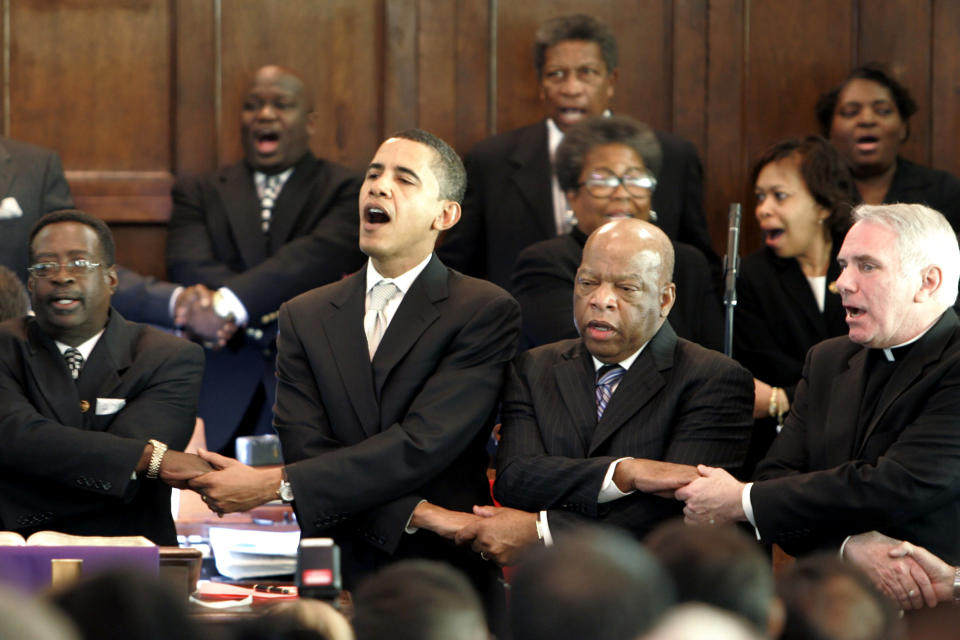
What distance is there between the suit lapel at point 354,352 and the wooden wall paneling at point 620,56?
2332 mm

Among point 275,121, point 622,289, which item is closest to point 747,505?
point 622,289

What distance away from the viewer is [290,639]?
154 cm

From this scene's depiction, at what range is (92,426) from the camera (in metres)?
3.73

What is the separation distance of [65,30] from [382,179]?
8.20 feet

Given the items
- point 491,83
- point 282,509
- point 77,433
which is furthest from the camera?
point 491,83

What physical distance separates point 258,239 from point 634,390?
2.25 m

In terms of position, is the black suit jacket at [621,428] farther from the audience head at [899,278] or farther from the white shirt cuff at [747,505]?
the audience head at [899,278]

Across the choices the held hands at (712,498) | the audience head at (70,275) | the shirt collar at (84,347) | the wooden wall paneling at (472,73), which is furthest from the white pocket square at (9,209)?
the held hands at (712,498)

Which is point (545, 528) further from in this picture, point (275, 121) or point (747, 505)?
point (275, 121)

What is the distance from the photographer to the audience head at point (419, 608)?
1.52 metres

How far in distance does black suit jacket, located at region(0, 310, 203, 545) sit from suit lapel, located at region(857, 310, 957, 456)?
182 centimetres

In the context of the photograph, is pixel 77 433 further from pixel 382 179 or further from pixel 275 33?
pixel 275 33

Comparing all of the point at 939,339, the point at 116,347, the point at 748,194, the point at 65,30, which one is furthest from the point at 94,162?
the point at 939,339

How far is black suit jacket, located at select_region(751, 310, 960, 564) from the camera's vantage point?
312 cm
